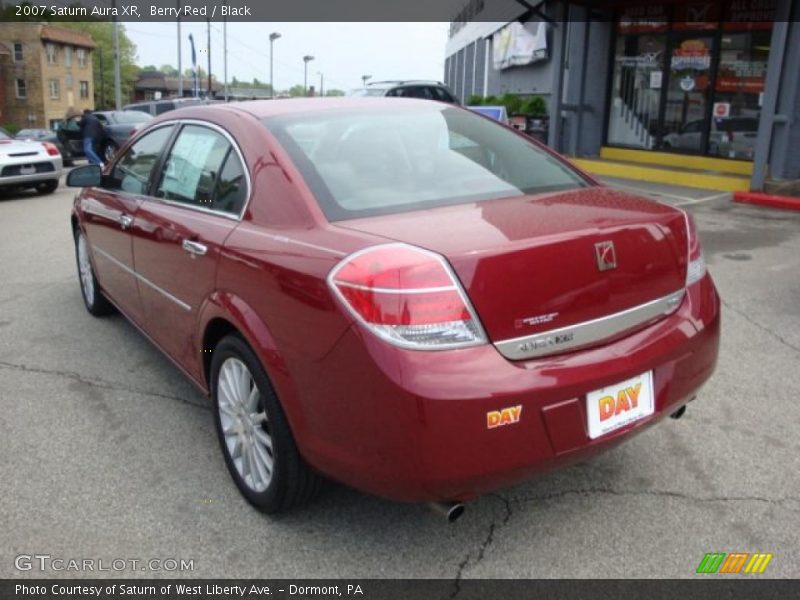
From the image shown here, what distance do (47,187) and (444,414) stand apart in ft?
44.6

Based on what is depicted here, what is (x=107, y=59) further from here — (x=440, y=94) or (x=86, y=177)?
(x=86, y=177)

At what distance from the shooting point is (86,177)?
468cm

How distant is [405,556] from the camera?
8.70ft

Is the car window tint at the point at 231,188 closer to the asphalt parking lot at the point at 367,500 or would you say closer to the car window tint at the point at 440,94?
the asphalt parking lot at the point at 367,500

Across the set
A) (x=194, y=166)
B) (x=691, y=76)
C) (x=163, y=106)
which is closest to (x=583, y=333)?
(x=194, y=166)

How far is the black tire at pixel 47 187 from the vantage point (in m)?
13.3

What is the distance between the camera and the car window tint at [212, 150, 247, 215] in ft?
9.87

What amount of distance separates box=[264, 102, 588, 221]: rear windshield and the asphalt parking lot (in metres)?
1.17

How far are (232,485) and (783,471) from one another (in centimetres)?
238

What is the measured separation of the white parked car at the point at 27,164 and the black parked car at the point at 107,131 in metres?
3.62

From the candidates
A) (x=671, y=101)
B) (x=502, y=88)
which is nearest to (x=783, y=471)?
(x=671, y=101)

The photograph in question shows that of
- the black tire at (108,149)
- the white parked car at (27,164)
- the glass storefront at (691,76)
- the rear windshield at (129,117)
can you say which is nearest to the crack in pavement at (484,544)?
the glass storefront at (691,76)

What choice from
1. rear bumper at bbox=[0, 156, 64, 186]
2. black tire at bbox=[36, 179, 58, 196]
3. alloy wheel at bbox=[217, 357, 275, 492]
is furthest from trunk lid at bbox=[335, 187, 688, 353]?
black tire at bbox=[36, 179, 58, 196]

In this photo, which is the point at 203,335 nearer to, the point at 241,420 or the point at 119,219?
the point at 241,420
